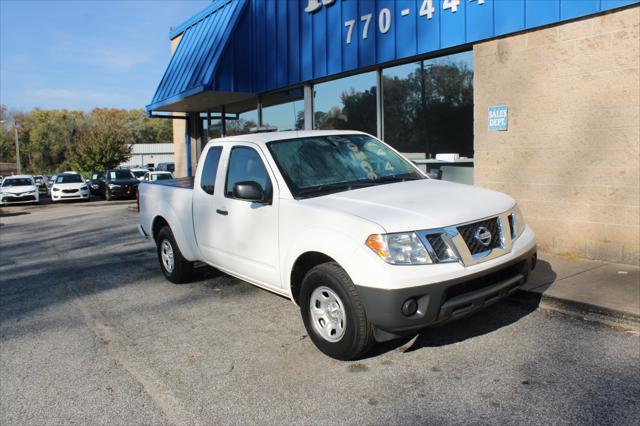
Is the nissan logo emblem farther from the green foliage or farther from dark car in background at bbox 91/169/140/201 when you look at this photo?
the green foliage

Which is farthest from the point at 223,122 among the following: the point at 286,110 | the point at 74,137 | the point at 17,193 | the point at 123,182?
the point at 74,137

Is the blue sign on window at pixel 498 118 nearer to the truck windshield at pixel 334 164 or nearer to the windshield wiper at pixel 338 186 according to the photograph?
the truck windshield at pixel 334 164

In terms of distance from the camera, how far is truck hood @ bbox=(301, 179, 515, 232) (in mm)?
3754

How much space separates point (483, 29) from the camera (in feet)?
24.8

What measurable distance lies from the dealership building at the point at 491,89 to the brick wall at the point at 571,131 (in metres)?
0.01

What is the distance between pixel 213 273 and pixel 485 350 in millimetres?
4092

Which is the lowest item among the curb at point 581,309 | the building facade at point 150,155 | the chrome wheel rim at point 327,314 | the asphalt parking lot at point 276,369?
the asphalt parking lot at point 276,369

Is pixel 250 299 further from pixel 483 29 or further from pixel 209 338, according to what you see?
pixel 483 29

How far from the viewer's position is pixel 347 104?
10.7 meters

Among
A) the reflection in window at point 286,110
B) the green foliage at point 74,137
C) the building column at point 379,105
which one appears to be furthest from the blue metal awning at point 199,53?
the green foliage at point 74,137

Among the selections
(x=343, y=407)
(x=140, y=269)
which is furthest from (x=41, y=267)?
(x=343, y=407)

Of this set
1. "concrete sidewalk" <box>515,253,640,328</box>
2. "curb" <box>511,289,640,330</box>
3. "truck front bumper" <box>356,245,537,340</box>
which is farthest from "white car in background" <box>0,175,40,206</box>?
"truck front bumper" <box>356,245,537,340</box>

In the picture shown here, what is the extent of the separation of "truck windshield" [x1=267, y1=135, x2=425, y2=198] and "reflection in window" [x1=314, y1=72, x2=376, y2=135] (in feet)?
15.7

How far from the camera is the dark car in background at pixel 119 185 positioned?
2698 cm
